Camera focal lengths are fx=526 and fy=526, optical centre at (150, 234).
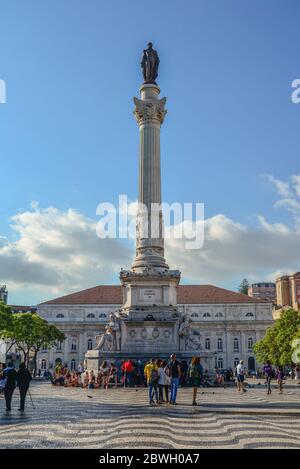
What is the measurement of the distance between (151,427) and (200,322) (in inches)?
3235

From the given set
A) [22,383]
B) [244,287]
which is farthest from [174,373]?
[244,287]

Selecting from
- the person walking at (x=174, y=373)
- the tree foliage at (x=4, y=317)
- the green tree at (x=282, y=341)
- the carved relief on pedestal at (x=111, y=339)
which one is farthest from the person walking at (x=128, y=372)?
the green tree at (x=282, y=341)

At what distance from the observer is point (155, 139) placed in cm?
4575

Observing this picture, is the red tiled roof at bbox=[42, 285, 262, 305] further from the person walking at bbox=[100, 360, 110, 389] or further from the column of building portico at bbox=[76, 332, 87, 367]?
the person walking at bbox=[100, 360, 110, 389]

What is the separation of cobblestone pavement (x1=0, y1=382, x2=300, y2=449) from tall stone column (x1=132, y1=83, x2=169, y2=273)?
2414cm

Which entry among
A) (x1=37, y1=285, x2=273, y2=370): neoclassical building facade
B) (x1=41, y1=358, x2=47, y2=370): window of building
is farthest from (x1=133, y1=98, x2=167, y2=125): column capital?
(x1=41, y1=358, x2=47, y2=370): window of building

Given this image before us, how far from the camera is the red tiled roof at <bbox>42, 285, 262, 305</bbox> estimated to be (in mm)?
96375

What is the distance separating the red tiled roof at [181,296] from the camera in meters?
96.4

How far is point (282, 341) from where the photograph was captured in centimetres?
5403

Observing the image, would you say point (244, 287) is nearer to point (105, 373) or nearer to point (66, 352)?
point (66, 352)

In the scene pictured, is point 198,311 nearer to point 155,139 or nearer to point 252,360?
point 252,360

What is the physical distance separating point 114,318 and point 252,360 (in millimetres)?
58320
